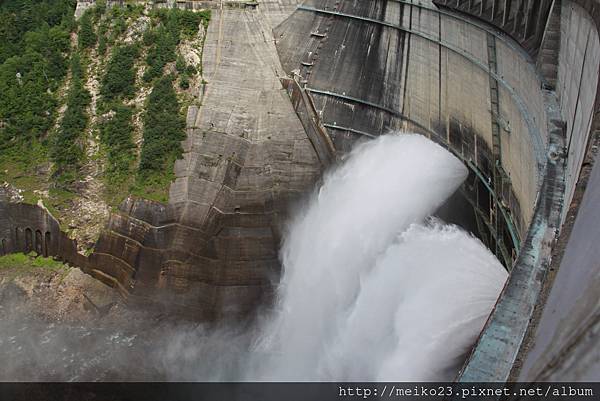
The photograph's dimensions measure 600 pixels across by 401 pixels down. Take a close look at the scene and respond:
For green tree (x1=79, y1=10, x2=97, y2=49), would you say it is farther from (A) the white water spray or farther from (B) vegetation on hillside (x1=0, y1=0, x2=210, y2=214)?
(A) the white water spray

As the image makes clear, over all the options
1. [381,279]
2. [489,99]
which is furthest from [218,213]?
[489,99]

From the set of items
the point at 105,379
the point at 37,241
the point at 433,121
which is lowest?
the point at 105,379

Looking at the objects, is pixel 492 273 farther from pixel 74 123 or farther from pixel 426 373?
pixel 74 123

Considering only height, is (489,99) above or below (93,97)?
below

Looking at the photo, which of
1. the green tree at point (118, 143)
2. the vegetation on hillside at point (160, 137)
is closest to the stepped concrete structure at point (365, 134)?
the vegetation on hillside at point (160, 137)

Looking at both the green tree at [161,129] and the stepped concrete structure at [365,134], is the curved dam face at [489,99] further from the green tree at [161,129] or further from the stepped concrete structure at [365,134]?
the green tree at [161,129]

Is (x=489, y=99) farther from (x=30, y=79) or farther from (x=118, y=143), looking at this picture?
(x=30, y=79)

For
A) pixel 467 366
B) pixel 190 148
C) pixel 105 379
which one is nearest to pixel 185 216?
pixel 190 148
